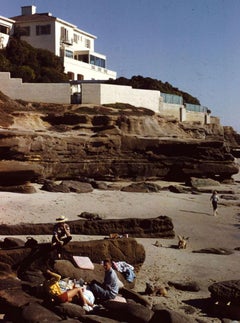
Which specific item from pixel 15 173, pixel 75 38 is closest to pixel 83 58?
pixel 75 38

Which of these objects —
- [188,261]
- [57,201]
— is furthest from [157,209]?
[188,261]

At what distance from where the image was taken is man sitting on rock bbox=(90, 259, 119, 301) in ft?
36.8

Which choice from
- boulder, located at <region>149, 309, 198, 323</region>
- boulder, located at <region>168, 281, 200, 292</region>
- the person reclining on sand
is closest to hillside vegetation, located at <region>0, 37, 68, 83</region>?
boulder, located at <region>168, 281, 200, 292</region>

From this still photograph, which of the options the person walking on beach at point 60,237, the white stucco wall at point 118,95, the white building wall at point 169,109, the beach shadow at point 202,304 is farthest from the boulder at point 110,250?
the white building wall at point 169,109

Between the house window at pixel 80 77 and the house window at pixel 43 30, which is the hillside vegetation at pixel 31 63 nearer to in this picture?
the house window at pixel 43 30

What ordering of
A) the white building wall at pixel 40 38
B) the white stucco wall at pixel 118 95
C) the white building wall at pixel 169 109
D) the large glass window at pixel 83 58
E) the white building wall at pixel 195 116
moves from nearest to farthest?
the white stucco wall at pixel 118 95
the white building wall at pixel 169 109
the white building wall at pixel 40 38
the white building wall at pixel 195 116
the large glass window at pixel 83 58

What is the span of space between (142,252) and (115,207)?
11.9m

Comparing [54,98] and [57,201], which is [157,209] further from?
[54,98]

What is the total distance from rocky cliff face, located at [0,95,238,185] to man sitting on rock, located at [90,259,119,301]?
1816cm

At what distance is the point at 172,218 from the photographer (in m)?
24.2

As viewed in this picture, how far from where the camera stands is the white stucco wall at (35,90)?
149 feet

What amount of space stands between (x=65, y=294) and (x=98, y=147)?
25286 millimetres

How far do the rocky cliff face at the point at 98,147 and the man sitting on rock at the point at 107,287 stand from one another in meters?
18.2

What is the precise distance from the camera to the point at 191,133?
50.3m
